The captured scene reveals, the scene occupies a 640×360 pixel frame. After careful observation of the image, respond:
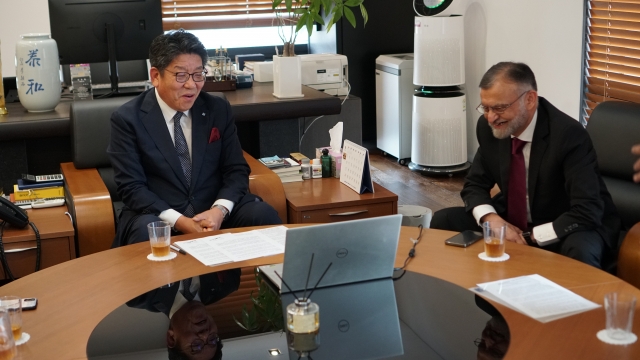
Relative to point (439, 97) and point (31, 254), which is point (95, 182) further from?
point (439, 97)

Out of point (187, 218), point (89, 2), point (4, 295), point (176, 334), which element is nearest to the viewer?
point (176, 334)

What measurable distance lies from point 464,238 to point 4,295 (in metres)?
1.32

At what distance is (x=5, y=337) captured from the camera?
1697mm

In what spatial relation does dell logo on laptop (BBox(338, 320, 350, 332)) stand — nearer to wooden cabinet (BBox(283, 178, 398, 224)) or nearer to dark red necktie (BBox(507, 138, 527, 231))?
dark red necktie (BBox(507, 138, 527, 231))

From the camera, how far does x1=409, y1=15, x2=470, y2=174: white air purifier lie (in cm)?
566

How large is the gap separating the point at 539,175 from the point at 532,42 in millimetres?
2493

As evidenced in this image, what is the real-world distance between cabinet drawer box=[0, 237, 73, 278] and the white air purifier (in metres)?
3.23

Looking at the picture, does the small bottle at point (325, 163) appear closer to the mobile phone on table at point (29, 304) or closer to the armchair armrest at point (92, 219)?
the armchair armrest at point (92, 219)

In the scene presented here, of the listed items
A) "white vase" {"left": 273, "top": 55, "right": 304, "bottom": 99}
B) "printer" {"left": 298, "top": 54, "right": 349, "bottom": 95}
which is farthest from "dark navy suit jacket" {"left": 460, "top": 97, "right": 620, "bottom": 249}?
"printer" {"left": 298, "top": 54, "right": 349, "bottom": 95}

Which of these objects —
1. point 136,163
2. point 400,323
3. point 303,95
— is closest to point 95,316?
point 400,323

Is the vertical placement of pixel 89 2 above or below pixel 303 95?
above

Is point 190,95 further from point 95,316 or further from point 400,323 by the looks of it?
point 400,323

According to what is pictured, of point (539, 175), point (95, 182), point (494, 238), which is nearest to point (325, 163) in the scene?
point (95, 182)

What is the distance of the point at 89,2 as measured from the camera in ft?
13.8
